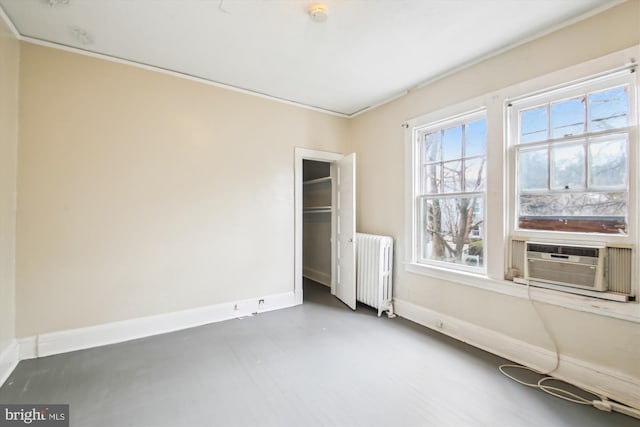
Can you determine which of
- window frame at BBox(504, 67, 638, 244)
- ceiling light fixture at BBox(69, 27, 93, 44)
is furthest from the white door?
ceiling light fixture at BBox(69, 27, 93, 44)

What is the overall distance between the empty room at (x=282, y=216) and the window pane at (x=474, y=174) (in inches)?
1.4

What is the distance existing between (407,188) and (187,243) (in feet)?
8.70

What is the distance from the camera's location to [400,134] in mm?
3533

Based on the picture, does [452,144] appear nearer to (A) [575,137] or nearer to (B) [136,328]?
(A) [575,137]

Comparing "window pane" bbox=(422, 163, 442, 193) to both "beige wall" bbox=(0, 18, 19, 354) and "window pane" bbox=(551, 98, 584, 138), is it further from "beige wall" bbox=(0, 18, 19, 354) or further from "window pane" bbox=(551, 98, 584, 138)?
"beige wall" bbox=(0, 18, 19, 354)

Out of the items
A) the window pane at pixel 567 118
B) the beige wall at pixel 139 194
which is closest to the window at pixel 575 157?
the window pane at pixel 567 118

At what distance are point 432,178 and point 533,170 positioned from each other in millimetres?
1022

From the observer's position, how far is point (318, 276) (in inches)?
204

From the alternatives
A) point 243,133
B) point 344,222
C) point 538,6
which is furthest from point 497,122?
point 243,133

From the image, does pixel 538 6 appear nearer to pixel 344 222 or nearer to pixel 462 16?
pixel 462 16

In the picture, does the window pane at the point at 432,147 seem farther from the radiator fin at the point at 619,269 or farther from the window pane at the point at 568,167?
the radiator fin at the point at 619,269

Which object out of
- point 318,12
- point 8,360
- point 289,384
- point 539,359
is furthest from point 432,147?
point 8,360

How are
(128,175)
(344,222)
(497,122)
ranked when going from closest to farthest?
1. (497,122)
2. (128,175)
3. (344,222)

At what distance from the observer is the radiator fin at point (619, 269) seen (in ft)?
6.27
